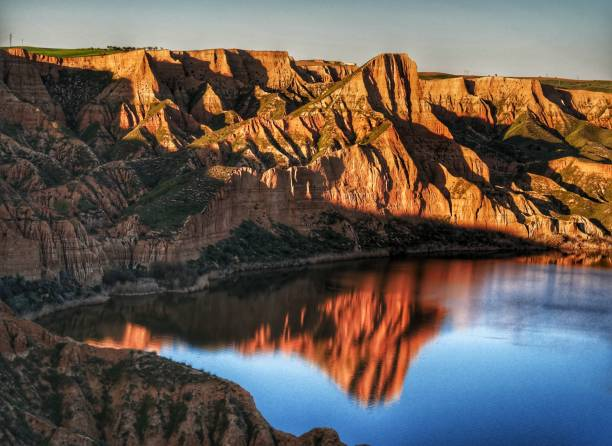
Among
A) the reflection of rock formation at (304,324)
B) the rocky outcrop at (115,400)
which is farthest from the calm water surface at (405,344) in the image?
the rocky outcrop at (115,400)

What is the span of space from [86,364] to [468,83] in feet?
517

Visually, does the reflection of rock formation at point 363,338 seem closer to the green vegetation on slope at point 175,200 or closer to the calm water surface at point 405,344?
the calm water surface at point 405,344

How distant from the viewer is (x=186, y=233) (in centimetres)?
8744

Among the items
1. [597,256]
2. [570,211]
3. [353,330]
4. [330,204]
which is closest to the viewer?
[353,330]

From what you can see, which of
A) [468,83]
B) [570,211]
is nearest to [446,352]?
[570,211]

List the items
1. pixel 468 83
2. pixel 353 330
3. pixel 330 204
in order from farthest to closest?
pixel 468 83 < pixel 330 204 < pixel 353 330

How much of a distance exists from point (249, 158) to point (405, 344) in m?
53.3

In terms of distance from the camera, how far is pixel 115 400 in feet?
132

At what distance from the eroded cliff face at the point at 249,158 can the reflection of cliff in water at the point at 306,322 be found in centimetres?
601

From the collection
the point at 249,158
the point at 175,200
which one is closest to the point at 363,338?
the point at 175,200

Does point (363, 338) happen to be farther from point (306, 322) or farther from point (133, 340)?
point (133, 340)

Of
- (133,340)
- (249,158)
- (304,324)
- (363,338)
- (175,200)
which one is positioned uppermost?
(249,158)

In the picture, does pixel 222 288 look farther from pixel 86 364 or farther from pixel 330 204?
pixel 86 364

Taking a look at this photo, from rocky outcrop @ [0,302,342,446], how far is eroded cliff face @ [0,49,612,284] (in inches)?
1120
